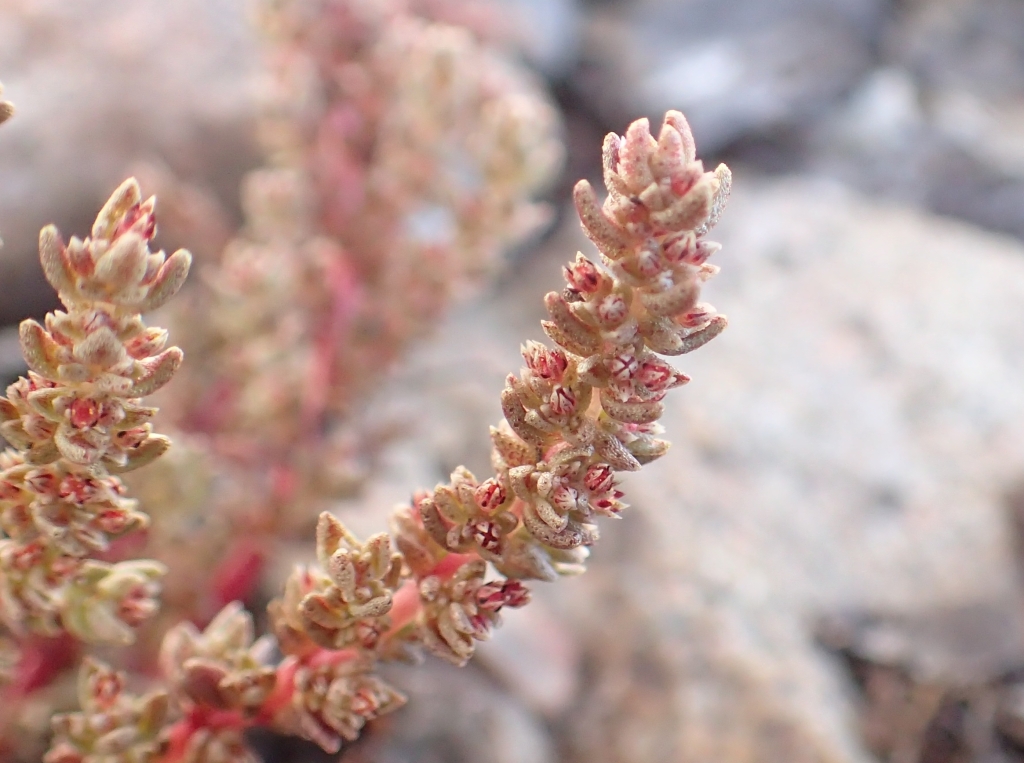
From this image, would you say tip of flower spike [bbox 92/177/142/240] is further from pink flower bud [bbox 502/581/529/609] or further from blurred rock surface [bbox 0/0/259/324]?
blurred rock surface [bbox 0/0/259/324]

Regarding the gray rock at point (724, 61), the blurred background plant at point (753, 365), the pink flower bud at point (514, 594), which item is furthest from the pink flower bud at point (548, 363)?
the gray rock at point (724, 61)

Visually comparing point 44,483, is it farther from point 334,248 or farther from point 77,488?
point 334,248

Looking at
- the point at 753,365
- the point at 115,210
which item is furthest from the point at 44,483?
the point at 753,365

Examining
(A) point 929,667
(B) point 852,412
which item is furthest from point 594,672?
(B) point 852,412

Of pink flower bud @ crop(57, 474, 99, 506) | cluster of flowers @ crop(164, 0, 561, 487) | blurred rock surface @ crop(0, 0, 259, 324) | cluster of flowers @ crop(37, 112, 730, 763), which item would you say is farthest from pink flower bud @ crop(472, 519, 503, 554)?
blurred rock surface @ crop(0, 0, 259, 324)

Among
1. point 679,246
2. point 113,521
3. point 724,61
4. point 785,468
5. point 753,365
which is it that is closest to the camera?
point 679,246

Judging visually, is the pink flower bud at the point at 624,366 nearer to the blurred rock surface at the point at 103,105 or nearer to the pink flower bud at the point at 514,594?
the pink flower bud at the point at 514,594

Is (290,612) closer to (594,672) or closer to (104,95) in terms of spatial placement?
(594,672)
